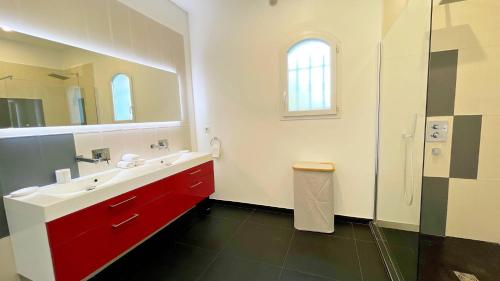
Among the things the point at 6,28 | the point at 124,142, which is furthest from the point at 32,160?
the point at 6,28

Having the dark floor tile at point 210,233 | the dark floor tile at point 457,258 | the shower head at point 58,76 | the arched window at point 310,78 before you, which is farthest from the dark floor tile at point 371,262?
the shower head at point 58,76

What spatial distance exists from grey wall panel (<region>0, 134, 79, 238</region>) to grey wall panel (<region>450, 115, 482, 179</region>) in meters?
3.14

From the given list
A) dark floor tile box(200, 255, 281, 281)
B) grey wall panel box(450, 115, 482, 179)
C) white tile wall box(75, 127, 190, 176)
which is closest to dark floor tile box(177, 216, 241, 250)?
dark floor tile box(200, 255, 281, 281)

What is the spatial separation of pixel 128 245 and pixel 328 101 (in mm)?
2248

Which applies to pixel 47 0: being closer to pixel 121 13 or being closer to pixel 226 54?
pixel 121 13

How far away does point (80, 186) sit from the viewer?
4.93ft

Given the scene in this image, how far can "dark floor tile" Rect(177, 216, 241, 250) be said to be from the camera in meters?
2.07

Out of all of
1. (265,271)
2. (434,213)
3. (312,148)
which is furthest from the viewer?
(312,148)

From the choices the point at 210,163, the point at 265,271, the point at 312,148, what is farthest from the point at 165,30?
the point at 265,271

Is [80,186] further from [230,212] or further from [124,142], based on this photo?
[230,212]

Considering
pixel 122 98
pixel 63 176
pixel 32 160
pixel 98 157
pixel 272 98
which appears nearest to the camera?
pixel 32 160

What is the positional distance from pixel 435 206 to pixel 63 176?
308 cm

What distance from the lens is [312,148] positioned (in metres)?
2.37

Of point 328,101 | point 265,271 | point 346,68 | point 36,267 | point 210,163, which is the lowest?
point 265,271
